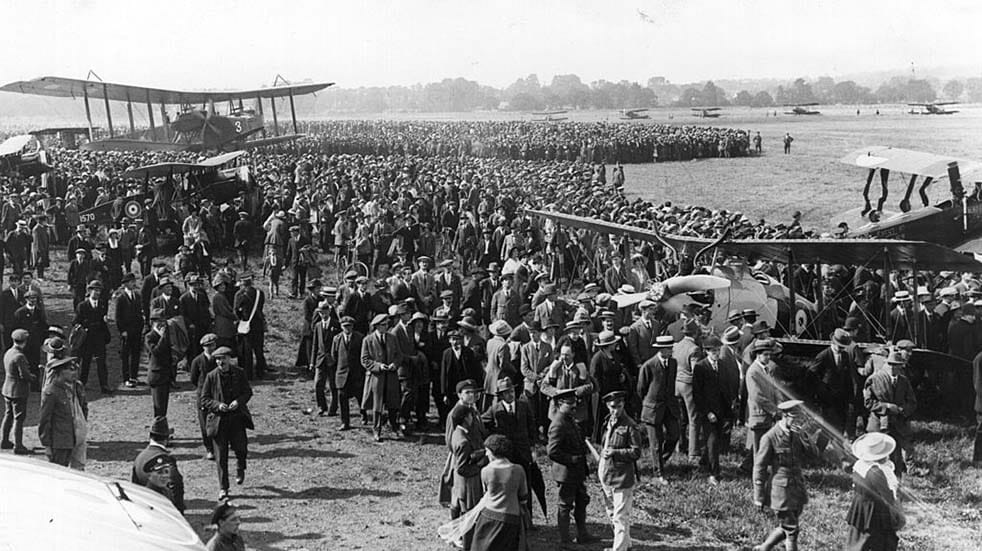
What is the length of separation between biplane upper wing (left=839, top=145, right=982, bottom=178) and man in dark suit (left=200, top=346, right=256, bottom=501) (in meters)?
16.8

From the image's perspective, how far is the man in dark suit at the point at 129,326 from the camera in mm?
13224

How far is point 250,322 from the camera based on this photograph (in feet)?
44.8

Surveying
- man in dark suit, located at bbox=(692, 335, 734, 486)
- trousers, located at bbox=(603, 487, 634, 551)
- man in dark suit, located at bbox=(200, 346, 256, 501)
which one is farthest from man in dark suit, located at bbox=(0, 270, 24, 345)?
man in dark suit, located at bbox=(692, 335, 734, 486)

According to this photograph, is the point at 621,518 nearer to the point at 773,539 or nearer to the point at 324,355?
the point at 773,539

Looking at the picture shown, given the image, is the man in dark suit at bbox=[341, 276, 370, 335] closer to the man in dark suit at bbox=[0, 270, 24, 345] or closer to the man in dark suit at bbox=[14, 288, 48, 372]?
the man in dark suit at bbox=[14, 288, 48, 372]

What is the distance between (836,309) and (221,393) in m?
10.1

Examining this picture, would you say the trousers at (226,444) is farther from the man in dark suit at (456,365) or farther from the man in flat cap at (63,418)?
the man in dark suit at (456,365)

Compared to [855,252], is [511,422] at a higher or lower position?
lower

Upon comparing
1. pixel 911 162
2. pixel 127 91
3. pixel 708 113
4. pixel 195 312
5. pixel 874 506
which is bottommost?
pixel 874 506

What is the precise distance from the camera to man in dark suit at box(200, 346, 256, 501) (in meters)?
9.29

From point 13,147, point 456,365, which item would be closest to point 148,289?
point 456,365

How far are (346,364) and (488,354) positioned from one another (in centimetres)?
209

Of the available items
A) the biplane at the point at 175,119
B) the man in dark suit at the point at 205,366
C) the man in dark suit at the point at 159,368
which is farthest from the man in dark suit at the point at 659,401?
the biplane at the point at 175,119

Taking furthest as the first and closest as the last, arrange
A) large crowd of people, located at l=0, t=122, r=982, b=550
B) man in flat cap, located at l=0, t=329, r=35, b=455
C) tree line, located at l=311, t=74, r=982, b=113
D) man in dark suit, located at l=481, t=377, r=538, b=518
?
tree line, located at l=311, t=74, r=982, b=113
man in flat cap, located at l=0, t=329, r=35, b=455
man in dark suit, located at l=481, t=377, r=538, b=518
large crowd of people, located at l=0, t=122, r=982, b=550
